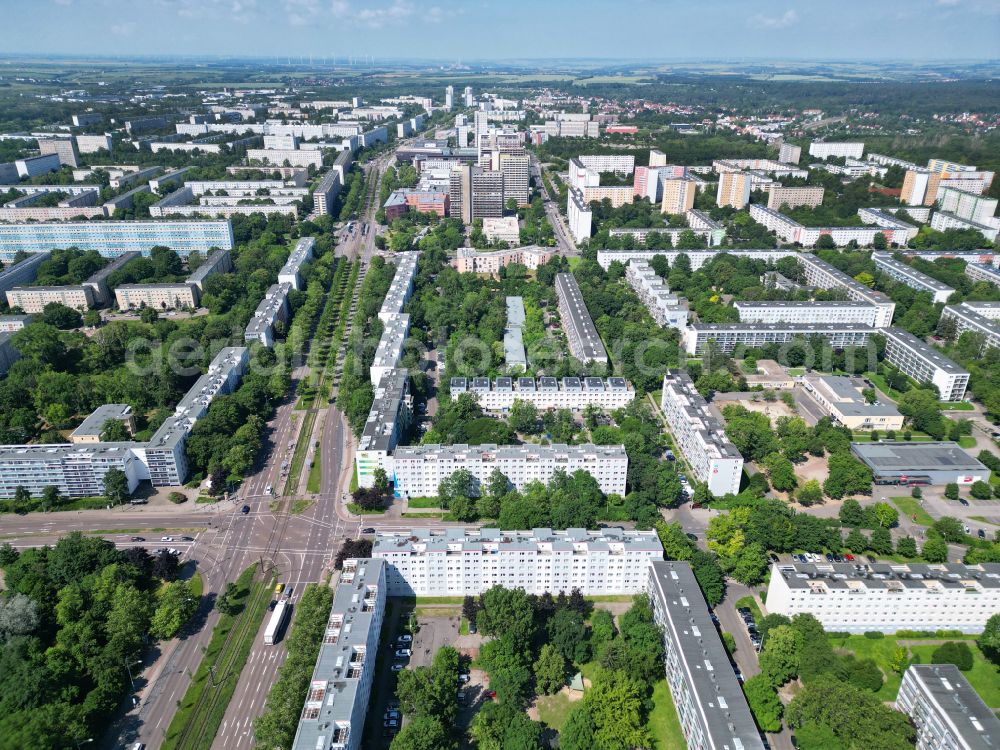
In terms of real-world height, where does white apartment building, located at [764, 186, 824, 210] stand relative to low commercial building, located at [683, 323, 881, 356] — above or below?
above

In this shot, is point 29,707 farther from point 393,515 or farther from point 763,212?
point 763,212

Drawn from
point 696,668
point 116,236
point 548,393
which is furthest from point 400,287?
point 696,668

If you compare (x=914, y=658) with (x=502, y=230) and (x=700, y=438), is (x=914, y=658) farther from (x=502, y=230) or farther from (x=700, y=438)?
(x=502, y=230)

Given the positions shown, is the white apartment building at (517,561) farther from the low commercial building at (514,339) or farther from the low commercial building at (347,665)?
the low commercial building at (514,339)

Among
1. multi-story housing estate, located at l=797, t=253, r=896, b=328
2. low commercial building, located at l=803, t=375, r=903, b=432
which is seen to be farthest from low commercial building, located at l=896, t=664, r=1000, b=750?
multi-story housing estate, located at l=797, t=253, r=896, b=328

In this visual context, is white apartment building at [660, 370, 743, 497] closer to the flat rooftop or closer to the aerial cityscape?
the aerial cityscape

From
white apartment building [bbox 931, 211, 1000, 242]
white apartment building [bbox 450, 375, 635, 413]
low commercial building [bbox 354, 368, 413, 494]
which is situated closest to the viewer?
low commercial building [bbox 354, 368, 413, 494]

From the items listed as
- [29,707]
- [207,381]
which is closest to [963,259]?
[207,381]
